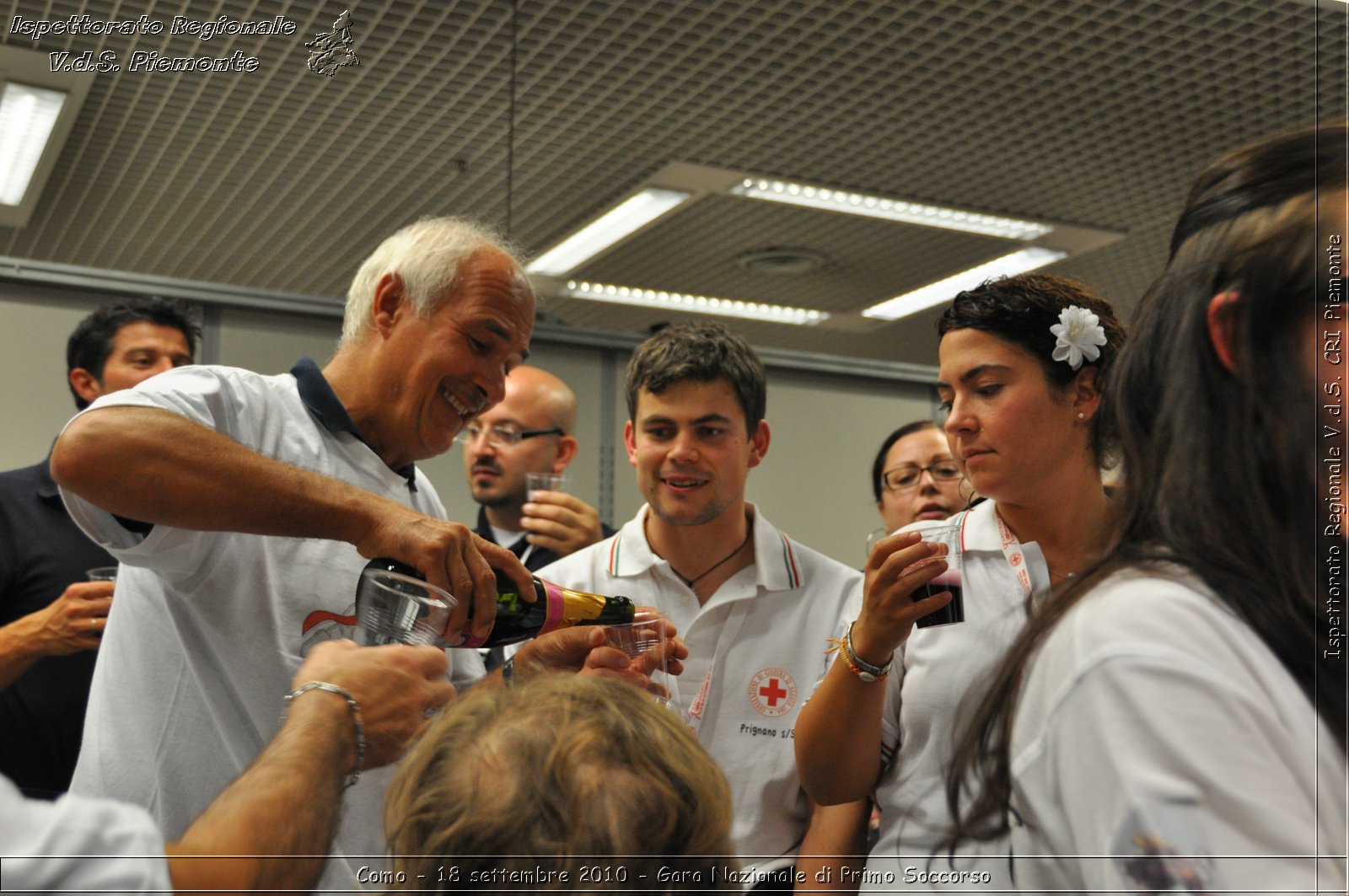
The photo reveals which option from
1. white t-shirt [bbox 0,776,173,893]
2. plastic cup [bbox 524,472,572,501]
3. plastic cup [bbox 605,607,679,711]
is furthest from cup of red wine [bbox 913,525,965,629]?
plastic cup [bbox 524,472,572,501]

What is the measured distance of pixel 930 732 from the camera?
1.65 metres

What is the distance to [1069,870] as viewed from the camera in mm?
800

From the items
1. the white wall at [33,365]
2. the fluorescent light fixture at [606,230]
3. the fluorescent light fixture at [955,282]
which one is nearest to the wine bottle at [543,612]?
the white wall at [33,365]

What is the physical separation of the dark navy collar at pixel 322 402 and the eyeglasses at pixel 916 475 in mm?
1770

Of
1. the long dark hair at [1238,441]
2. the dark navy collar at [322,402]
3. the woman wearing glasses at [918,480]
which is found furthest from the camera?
the woman wearing glasses at [918,480]

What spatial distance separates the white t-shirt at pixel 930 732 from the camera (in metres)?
1.58

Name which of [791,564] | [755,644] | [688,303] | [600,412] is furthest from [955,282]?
[755,644]

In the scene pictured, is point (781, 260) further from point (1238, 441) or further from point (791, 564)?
point (1238, 441)

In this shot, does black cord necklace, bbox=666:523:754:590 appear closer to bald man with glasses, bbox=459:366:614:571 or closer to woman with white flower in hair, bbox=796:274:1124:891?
woman with white flower in hair, bbox=796:274:1124:891

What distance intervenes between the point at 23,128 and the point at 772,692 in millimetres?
4008

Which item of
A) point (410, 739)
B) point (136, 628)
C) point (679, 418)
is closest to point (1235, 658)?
point (410, 739)

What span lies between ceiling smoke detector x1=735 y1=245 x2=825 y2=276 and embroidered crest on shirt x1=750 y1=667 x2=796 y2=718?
406 cm

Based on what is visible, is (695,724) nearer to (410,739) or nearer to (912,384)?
(410,739)

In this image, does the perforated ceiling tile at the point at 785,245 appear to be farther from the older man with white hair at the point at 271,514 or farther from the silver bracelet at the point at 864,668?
the silver bracelet at the point at 864,668
